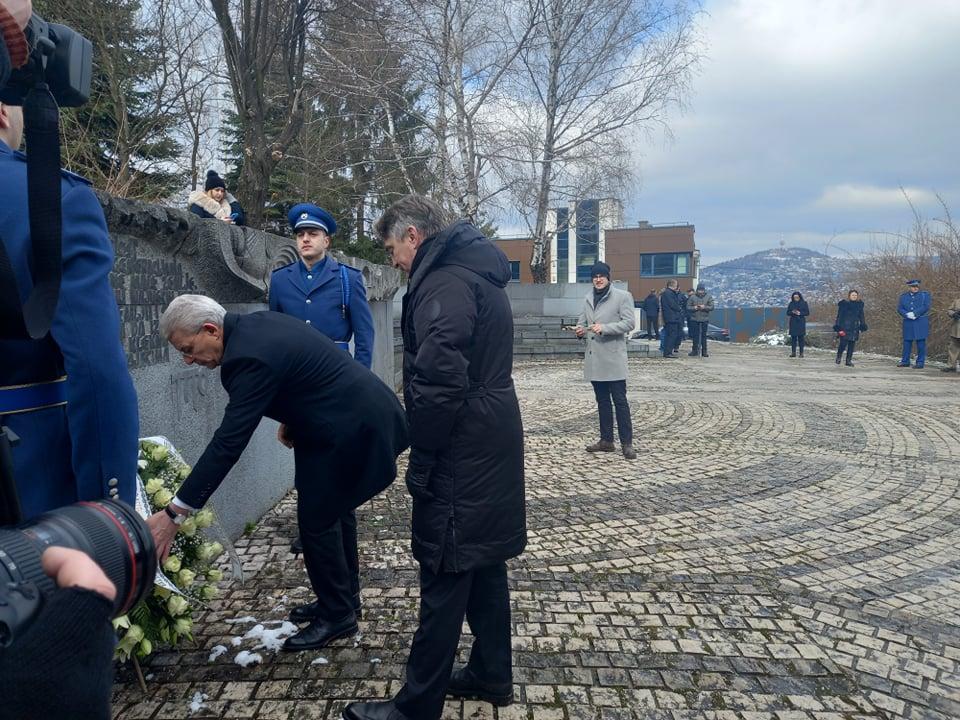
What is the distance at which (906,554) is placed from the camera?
465 centimetres

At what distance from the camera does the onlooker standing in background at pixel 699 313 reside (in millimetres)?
18875

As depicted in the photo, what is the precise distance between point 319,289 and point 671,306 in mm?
14823

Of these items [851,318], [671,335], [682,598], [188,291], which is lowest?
[682,598]

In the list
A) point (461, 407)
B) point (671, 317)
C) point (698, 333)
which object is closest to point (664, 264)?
point (698, 333)

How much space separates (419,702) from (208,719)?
2.74 feet

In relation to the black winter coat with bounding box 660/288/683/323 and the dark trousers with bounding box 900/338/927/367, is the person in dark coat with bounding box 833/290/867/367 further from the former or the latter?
the black winter coat with bounding box 660/288/683/323

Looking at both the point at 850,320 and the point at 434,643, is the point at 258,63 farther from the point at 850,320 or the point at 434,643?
the point at 850,320

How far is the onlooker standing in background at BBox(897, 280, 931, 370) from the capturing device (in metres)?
15.5

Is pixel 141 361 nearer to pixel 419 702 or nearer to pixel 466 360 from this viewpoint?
pixel 466 360

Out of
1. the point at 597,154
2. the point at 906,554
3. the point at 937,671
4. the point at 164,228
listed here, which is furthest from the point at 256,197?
the point at 597,154

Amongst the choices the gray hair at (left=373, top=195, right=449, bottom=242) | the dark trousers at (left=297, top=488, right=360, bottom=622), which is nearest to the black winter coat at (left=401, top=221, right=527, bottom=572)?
the gray hair at (left=373, top=195, right=449, bottom=242)

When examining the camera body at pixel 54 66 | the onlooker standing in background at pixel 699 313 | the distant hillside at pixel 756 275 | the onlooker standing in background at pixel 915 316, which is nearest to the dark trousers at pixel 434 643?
the camera body at pixel 54 66

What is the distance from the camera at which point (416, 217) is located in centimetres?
282

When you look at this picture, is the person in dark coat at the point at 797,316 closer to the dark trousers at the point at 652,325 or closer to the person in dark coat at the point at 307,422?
the dark trousers at the point at 652,325
